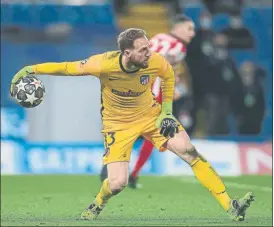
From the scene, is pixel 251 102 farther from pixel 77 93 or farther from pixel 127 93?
pixel 127 93

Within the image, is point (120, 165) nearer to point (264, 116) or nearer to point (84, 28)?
point (264, 116)

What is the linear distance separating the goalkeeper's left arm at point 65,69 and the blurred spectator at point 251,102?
1085cm

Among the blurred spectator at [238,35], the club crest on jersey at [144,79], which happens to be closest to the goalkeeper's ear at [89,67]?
the club crest on jersey at [144,79]

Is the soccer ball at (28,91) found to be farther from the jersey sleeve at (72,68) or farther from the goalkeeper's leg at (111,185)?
the goalkeeper's leg at (111,185)

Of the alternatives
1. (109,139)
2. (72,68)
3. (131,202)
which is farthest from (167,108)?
(131,202)

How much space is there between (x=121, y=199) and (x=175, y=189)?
184cm

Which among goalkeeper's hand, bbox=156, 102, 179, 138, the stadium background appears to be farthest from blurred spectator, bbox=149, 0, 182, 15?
goalkeeper's hand, bbox=156, 102, 179, 138

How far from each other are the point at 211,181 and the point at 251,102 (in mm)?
10757

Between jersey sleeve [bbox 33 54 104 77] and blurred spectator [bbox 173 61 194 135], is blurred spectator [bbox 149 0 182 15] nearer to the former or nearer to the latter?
blurred spectator [bbox 173 61 194 135]

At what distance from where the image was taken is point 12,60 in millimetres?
21656

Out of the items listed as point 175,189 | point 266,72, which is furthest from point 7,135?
point 266,72

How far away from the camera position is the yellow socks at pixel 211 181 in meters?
10.2

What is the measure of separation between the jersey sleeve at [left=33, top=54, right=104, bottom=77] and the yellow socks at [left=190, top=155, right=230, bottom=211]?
133 centimetres

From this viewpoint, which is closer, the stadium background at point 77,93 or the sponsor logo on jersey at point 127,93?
the sponsor logo on jersey at point 127,93
